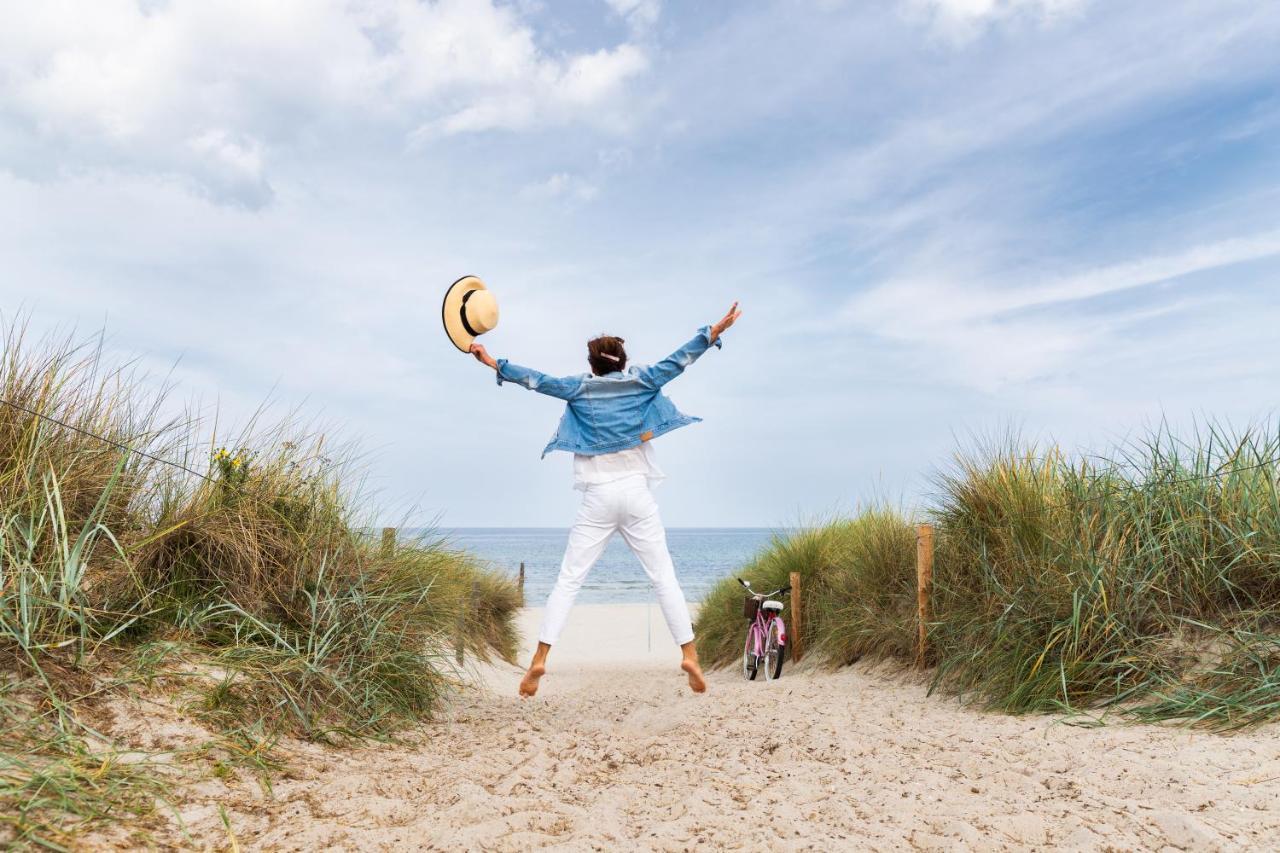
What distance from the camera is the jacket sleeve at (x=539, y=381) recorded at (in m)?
5.10

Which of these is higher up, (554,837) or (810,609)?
(810,609)

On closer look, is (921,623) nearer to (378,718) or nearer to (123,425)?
(378,718)

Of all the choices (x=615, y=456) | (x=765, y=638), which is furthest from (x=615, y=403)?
(x=765, y=638)

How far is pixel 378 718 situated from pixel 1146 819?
329 centimetres

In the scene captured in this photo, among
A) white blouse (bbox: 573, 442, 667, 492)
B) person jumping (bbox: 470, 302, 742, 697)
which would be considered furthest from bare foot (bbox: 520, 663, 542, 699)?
white blouse (bbox: 573, 442, 667, 492)

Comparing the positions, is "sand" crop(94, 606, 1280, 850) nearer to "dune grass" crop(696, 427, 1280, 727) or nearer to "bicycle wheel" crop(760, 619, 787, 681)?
"dune grass" crop(696, 427, 1280, 727)

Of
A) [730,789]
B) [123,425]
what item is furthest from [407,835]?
[123,425]

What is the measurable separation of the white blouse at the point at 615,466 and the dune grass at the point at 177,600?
1.13 m

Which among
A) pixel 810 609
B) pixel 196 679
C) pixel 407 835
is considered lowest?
pixel 407 835

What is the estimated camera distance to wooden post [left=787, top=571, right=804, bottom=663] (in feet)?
26.7

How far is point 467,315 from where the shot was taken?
5.24 meters

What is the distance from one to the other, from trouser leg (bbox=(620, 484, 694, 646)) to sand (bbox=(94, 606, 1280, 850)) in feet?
1.80

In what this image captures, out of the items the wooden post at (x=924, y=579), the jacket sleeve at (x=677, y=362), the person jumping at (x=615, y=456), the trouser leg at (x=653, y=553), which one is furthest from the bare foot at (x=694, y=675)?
the wooden post at (x=924, y=579)

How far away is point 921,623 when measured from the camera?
247 inches
